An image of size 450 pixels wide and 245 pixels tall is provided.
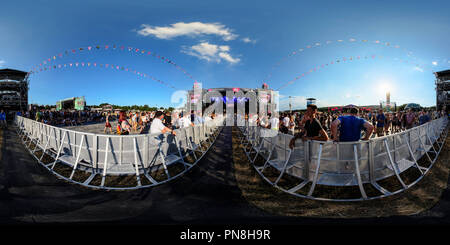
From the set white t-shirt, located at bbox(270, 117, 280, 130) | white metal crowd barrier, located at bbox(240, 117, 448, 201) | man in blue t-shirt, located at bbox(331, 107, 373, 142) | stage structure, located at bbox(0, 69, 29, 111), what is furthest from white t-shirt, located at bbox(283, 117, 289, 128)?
stage structure, located at bbox(0, 69, 29, 111)

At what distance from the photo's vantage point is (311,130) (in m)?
3.97

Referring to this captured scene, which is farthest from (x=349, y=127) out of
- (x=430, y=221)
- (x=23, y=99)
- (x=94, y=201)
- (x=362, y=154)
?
(x=23, y=99)

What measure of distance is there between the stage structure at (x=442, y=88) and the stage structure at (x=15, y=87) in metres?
95.0

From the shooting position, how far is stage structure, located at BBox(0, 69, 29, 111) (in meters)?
40.3

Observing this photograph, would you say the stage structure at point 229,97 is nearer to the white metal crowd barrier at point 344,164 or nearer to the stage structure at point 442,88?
the white metal crowd barrier at point 344,164

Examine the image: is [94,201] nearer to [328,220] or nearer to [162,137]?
[162,137]

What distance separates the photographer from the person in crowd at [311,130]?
3.83 meters

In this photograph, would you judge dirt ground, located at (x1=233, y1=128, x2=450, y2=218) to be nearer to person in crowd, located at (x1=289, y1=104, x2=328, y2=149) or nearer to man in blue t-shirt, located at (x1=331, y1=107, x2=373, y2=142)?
person in crowd, located at (x1=289, y1=104, x2=328, y2=149)

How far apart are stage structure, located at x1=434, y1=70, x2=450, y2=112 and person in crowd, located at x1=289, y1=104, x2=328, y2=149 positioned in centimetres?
6186

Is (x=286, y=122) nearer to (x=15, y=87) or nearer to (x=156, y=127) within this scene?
(x=156, y=127)

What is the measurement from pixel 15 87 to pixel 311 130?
63.0 metres

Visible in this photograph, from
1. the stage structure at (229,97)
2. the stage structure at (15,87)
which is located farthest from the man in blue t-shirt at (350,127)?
the stage structure at (15,87)

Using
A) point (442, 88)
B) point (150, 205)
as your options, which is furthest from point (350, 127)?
point (442, 88)

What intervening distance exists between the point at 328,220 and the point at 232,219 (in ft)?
5.25
